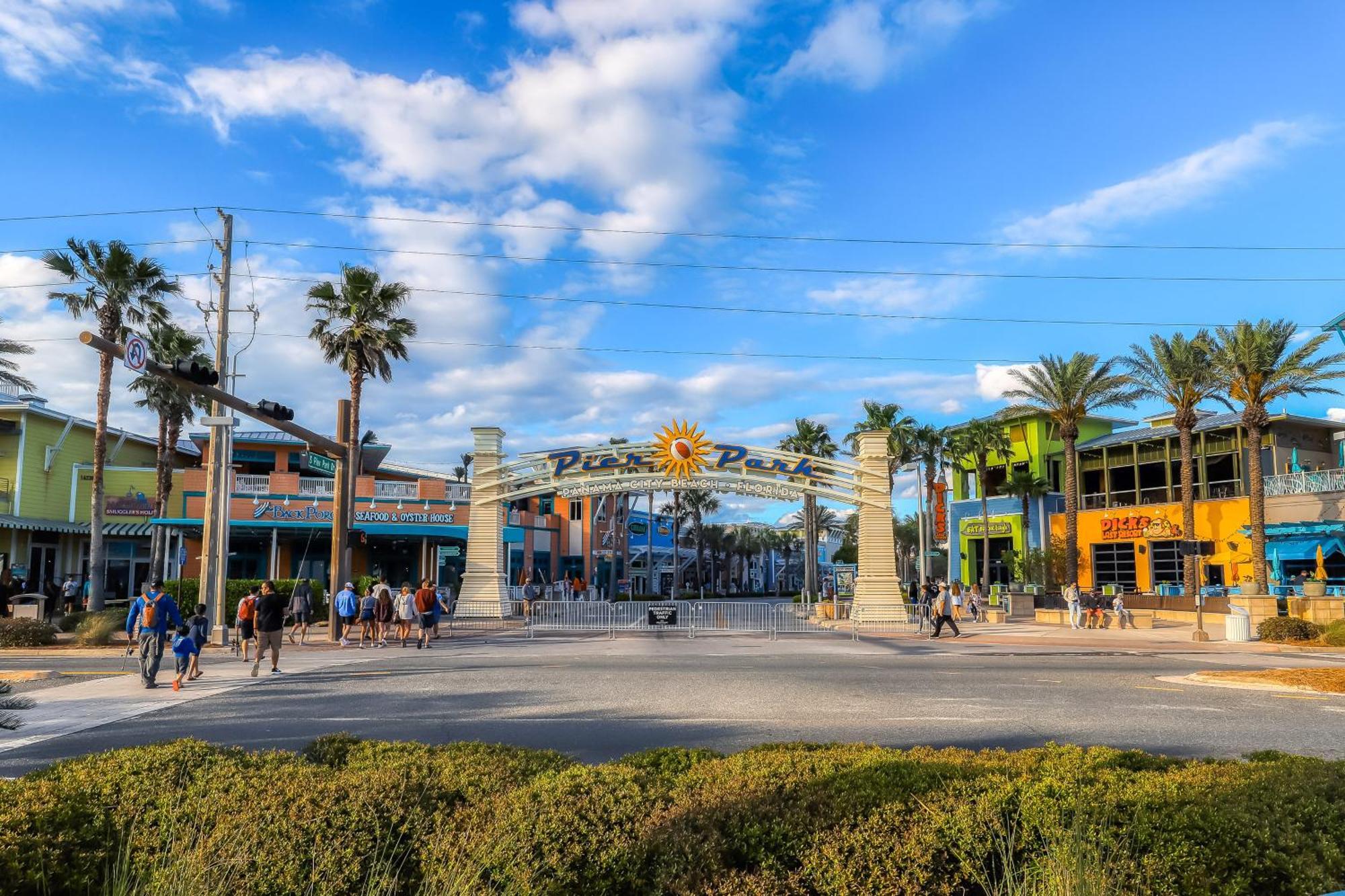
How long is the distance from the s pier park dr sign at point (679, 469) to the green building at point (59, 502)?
2052cm

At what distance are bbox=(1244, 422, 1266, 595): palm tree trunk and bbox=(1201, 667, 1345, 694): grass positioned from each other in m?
17.1

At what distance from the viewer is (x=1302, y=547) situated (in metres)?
38.7

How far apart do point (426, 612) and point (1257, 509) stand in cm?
2925

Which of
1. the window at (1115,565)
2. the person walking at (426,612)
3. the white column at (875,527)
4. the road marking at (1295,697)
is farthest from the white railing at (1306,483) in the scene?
the person walking at (426,612)

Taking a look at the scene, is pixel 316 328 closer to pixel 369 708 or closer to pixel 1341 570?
pixel 369 708


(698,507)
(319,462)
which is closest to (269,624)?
(319,462)

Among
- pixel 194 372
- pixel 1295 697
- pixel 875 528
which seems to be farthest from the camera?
pixel 875 528

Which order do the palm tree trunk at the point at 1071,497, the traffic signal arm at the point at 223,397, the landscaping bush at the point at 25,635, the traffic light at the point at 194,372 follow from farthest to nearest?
1. the palm tree trunk at the point at 1071,497
2. the landscaping bush at the point at 25,635
3. the traffic light at the point at 194,372
4. the traffic signal arm at the point at 223,397

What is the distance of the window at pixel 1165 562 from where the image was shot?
4603 cm

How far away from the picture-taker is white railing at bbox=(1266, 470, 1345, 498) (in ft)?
123

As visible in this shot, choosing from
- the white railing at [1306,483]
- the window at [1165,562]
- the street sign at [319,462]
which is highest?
the white railing at [1306,483]

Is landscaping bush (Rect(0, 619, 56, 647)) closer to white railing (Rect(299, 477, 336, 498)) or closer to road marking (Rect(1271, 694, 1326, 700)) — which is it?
white railing (Rect(299, 477, 336, 498))

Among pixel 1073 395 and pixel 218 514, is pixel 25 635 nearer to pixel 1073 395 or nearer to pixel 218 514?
pixel 218 514

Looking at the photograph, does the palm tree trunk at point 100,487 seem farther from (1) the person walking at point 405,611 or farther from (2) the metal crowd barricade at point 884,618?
(2) the metal crowd barricade at point 884,618
